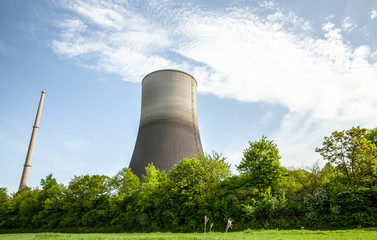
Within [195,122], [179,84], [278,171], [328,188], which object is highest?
[179,84]

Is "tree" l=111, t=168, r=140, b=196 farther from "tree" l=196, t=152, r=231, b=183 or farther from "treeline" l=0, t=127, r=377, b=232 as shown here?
"tree" l=196, t=152, r=231, b=183

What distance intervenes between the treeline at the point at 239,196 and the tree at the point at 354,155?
0.04 metres

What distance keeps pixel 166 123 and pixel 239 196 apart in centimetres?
1071

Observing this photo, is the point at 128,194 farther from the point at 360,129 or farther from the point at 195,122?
the point at 360,129

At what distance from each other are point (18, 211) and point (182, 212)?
16616 millimetres

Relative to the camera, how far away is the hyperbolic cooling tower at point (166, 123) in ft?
74.0

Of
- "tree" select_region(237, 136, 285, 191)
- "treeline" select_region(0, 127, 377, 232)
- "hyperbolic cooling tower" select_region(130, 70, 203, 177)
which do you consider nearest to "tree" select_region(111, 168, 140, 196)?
"treeline" select_region(0, 127, 377, 232)

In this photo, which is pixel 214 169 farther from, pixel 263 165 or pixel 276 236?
pixel 276 236

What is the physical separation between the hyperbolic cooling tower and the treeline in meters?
2.91

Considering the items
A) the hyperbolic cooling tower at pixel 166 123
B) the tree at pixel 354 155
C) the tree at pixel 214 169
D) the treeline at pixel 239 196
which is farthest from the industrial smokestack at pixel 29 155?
the tree at pixel 354 155

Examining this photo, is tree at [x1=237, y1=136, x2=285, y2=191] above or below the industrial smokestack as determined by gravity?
below

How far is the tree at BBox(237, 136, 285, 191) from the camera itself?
14016 millimetres

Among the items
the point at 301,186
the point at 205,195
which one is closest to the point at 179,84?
the point at 205,195

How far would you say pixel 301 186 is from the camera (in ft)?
47.7
